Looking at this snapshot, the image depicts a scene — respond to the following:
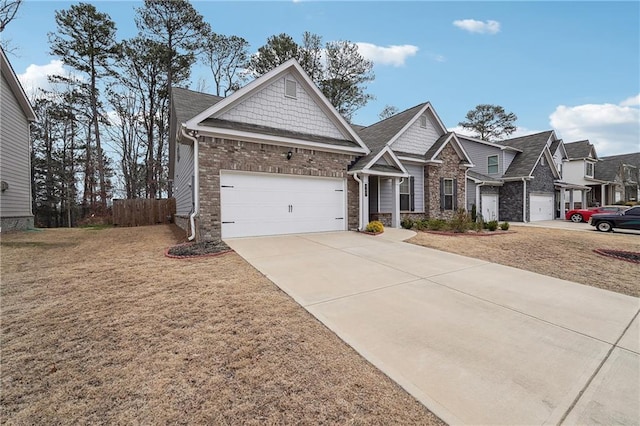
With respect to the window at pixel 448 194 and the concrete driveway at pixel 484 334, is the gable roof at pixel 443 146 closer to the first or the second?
the window at pixel 448 194

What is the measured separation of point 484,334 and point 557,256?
6.42 metres

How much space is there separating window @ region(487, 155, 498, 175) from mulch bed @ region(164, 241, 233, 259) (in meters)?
21.5

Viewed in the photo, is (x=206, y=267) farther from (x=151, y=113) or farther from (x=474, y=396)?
(x=151, y=113)

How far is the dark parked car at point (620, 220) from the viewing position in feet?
43.1

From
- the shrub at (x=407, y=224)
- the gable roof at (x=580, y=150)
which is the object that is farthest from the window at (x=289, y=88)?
the gable roof at (x=580, y=150)

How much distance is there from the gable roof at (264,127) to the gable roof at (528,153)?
15.1m

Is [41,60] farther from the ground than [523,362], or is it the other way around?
[41,60]

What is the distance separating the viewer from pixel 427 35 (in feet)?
36.8

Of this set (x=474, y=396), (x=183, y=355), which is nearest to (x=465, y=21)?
(x=474, y=396)

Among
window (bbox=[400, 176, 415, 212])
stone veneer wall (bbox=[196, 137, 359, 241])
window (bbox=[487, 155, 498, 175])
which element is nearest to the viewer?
stone veneer wall (bbox=[196, 137, 359, 241])

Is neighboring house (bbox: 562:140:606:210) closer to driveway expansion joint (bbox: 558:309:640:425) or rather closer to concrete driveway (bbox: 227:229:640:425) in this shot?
concrete driveway (bbox: 227:229:640:425)

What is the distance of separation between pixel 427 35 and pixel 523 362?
12.5 metres

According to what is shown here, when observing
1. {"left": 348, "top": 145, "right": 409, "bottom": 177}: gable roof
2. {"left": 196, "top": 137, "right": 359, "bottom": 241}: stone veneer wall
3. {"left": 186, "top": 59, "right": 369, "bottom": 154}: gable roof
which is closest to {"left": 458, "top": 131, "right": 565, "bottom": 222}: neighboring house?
{"left": 348, "top": 145, "right": 409, "bottom": 177}: gable roof

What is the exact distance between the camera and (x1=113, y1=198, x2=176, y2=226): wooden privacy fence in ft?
56.4
